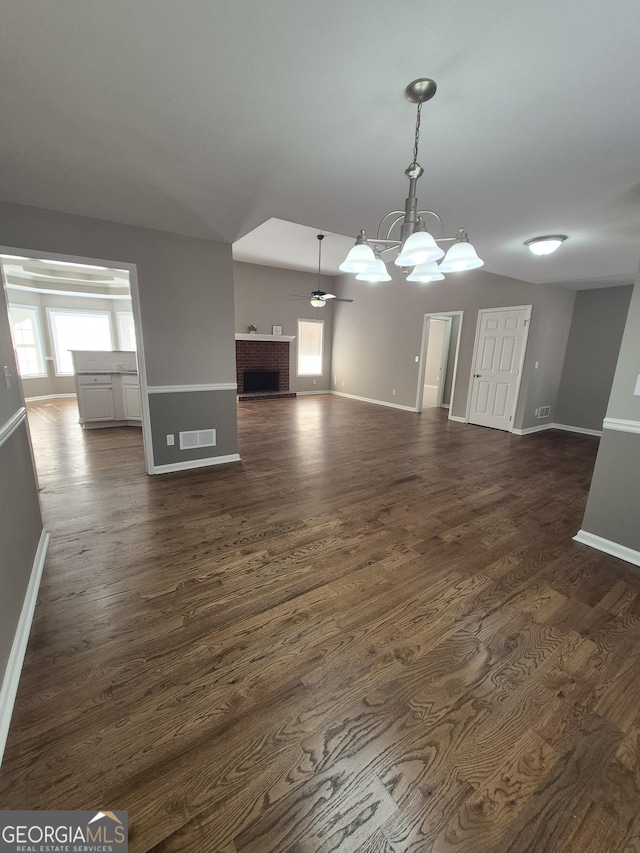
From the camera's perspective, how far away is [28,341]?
731 cm

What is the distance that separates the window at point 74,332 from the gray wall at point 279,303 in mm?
3251

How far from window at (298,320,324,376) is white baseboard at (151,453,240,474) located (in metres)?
5.56

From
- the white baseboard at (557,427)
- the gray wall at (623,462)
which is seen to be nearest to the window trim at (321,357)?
the white baseboard at (557,427)

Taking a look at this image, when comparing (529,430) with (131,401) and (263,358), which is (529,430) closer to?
(263,358)

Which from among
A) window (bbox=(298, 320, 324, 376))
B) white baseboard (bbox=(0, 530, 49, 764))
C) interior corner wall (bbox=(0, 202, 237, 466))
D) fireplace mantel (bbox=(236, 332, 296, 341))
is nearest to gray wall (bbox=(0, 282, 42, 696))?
white baseboard (bbox=(0, 530, 49, 764))

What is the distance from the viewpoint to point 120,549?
2348mm

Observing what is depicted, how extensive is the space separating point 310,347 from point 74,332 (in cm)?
566

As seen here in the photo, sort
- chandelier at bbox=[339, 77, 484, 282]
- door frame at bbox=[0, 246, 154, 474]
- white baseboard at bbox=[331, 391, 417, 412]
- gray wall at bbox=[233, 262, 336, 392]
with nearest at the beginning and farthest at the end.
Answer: chandelier at bbox=[339, 77, 484, 282], door frame at bbox=[0, 246, 154, 474], white baseboard at bbox=[331, 391, 417, 412], gray wall at bbox=[233, 262, 336, 392]

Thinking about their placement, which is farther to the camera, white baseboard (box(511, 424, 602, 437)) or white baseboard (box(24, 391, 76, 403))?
white baseboard (box(24, 391, 76, 403))

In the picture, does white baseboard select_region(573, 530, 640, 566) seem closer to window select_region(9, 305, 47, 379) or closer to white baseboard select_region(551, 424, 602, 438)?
white baseboard select_region(551, 424, 602, 438)

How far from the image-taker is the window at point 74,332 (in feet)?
25.2

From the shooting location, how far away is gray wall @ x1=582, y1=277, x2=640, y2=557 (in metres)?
2.28

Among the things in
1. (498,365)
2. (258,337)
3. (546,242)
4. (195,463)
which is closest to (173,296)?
(195,463)

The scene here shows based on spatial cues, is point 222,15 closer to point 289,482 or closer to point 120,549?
point 120,549
